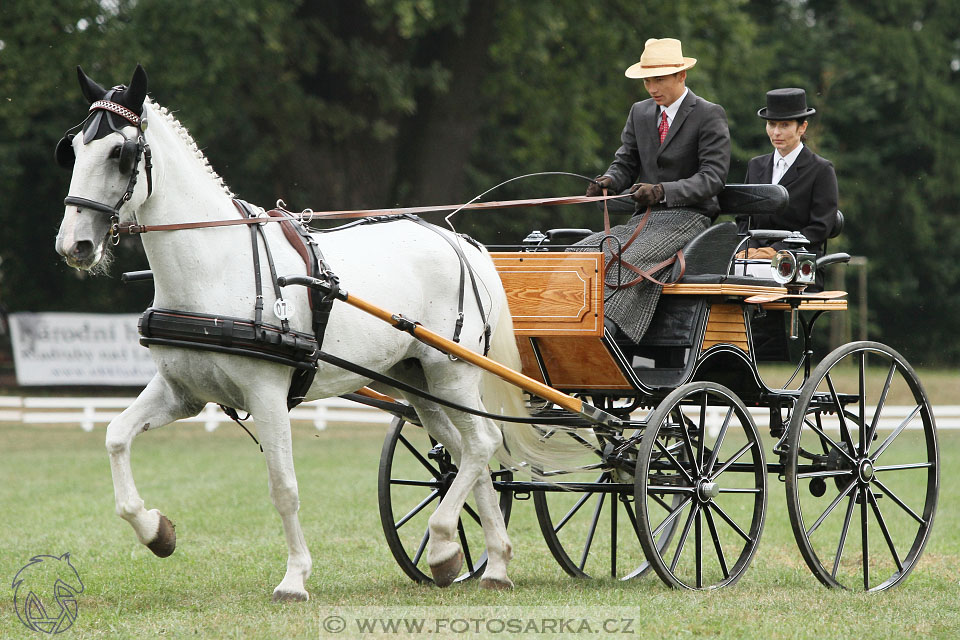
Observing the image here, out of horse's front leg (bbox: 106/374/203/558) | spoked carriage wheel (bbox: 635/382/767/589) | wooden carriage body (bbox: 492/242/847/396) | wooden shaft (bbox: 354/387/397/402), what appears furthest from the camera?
wooden shaft (bbox: 354/387/397/402)

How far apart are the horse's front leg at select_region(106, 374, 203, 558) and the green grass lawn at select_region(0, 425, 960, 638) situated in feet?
1.16

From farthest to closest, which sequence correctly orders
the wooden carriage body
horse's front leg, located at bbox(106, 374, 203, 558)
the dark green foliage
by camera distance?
1. the dark green foliage
2. the wooden carriage body
3. horse's front leg, located at bbox(106, 374, 203, 558)

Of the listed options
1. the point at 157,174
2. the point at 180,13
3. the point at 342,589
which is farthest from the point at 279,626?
the point at 180,13

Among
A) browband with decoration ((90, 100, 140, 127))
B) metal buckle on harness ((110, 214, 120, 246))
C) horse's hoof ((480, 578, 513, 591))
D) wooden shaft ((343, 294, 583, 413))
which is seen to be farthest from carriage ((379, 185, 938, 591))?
browband with decoration ((90, 100, 140, 127))

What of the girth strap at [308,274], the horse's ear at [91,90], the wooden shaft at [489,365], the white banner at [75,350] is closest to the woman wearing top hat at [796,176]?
the wooden shaft at [489,365]

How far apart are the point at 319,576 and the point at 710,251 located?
8.95ft

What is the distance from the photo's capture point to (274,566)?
7.03 metres

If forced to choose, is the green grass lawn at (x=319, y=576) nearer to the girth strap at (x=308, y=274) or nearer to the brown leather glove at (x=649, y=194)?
the girth strap at (x=308, y=274)

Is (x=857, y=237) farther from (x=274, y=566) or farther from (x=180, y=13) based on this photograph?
(x=274, y=566)

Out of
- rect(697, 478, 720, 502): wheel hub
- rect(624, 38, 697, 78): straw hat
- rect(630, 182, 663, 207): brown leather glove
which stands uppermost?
rect(624, 38, 697, 78): straw hat

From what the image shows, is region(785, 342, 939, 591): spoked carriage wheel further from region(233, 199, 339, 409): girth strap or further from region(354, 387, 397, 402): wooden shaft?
region(233, 199, 339, 409): girth strap

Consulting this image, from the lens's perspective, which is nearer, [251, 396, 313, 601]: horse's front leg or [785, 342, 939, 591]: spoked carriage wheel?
[251, 396, 313, 601]: horse's front leg

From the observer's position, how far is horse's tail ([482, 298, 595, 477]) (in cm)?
616

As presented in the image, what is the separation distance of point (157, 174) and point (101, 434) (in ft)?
41.4
